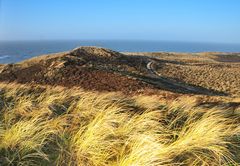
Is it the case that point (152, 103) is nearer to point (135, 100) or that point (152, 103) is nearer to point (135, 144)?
point (135, 100)

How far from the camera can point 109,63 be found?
1938 centimetres

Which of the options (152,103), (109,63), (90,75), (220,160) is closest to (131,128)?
(220,160)

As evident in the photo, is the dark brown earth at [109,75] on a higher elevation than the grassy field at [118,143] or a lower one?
lower

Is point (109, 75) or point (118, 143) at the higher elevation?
point (118, 143)

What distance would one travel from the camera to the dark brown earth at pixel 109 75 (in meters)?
14.2

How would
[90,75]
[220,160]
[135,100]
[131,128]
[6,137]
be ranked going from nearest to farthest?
[220,160]
[6,137]
[131,128]
[135,100]
[90,75]

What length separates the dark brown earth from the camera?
1421 cm

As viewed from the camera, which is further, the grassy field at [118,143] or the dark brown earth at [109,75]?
the dark brown earth at [109,75]

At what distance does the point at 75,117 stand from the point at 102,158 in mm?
2034

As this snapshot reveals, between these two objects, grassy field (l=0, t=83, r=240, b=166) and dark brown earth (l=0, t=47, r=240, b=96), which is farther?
dark brown earth (l=0, t=47, r=240, b=96)

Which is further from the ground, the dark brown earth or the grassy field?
the grassy field

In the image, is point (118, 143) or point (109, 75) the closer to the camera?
point (118, 143)

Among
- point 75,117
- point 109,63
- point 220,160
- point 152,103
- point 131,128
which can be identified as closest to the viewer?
point 220,160

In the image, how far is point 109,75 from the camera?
597 inches
